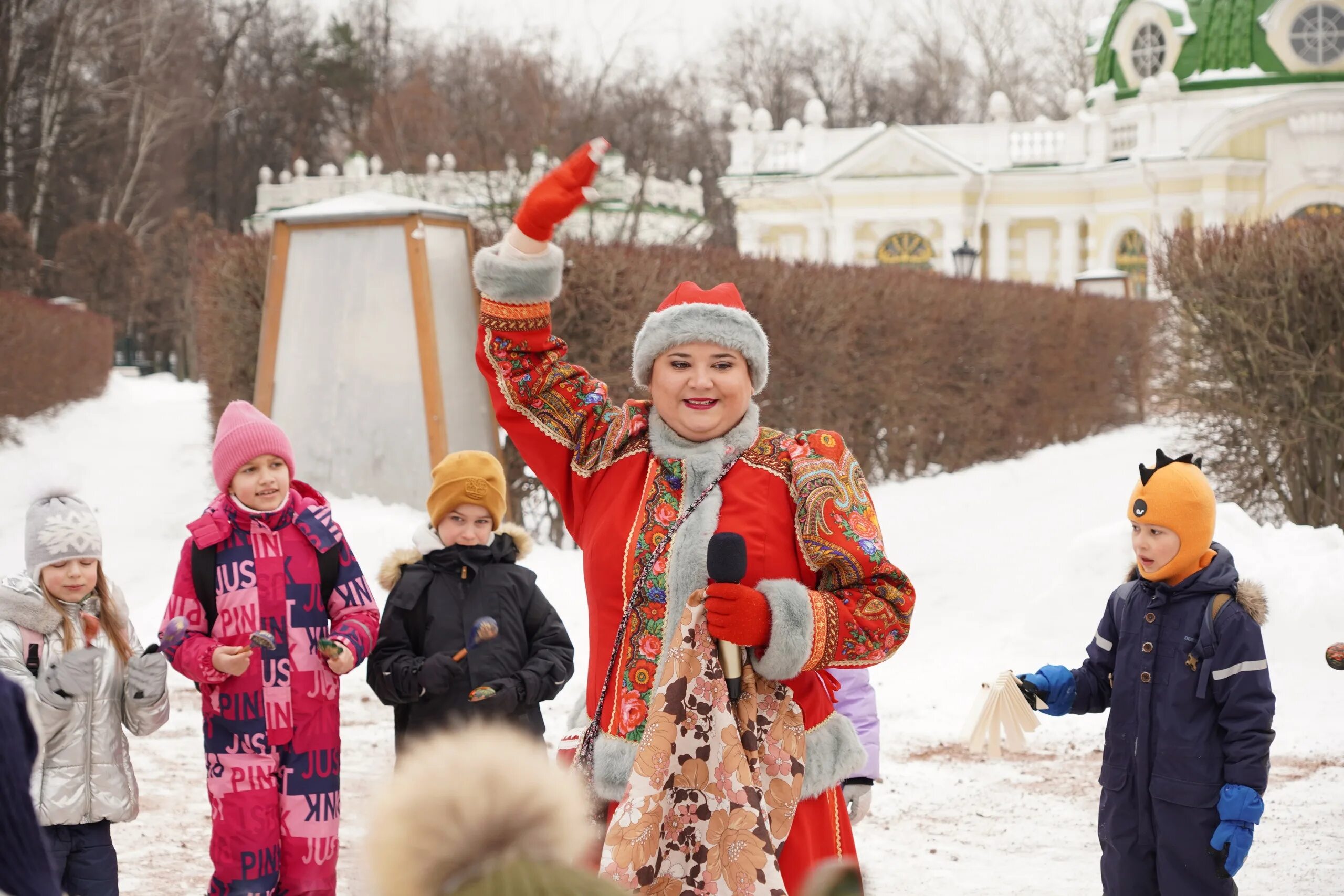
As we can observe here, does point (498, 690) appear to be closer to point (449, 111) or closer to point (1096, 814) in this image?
point (1096, 814)

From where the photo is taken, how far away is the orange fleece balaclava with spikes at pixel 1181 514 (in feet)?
13.1

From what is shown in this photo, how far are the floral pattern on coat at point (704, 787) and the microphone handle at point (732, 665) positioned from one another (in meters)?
0.02

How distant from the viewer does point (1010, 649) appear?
8922 mm

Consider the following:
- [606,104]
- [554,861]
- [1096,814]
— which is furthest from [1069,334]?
[554,861]

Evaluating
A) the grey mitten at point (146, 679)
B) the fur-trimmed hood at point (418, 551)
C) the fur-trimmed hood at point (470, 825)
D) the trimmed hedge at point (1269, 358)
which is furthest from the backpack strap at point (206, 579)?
the trimmed hedge at point (1269, 358)

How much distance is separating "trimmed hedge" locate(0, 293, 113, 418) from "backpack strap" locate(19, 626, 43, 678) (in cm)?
1469

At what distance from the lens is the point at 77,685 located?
400 centimetres

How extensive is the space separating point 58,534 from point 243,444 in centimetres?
52

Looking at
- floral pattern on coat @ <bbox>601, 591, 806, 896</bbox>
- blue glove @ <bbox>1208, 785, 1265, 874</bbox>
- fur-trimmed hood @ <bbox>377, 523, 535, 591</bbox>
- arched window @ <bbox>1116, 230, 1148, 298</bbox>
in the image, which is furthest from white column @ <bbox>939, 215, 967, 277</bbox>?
floral pattern on coat @ <bbox>601, 591, 806, 896</bbox>

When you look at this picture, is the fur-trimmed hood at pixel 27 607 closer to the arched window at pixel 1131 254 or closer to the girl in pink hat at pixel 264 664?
the girl in pink hat at pixel 264 664

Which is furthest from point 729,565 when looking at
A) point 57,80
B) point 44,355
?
point 57,80

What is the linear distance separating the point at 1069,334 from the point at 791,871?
58.6 ft

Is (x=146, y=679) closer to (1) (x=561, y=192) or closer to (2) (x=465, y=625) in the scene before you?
(2) (x=465, y=625)

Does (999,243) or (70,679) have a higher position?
(999,243)
